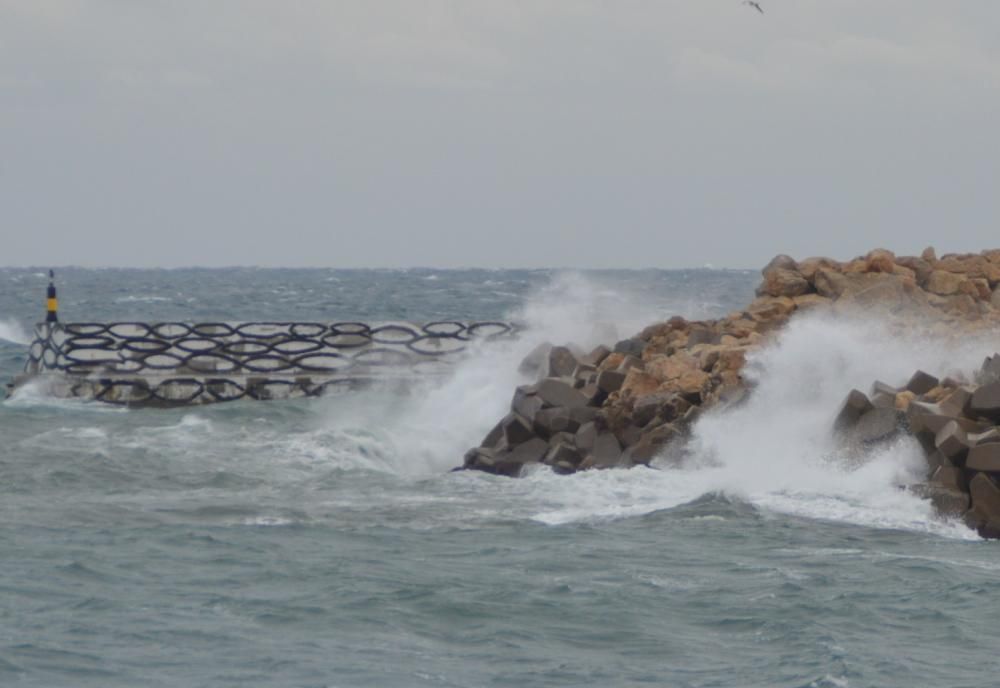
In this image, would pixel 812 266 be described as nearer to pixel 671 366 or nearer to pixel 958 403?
pixel 671 366

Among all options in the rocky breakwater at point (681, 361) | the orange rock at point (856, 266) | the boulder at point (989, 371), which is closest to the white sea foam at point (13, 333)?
the rocky breakwater at point (681, 361)

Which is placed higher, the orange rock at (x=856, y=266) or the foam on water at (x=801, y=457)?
the orange rock at (x=856, y=266)

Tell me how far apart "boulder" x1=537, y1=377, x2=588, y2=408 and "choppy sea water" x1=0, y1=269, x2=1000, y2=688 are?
1.11 meters

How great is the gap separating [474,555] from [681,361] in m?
5.28

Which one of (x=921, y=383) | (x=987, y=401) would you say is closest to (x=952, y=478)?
(x=987, y=401)

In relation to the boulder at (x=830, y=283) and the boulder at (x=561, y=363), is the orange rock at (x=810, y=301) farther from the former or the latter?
the boulder at (x=561, y=363)

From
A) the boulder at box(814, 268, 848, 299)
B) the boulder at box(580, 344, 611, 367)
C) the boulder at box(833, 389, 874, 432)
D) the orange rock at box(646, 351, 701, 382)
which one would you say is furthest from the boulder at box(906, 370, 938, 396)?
the boulder at box(580, 344, 611, 367)

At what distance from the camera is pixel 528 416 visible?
53.2 feet

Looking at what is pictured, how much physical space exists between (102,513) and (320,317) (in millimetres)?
28320

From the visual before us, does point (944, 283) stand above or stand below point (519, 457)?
above

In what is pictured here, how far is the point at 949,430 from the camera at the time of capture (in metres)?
13.0

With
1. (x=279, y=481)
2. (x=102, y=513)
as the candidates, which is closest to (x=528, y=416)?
(x=279, y=481)

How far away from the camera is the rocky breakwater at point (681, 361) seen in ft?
51.3

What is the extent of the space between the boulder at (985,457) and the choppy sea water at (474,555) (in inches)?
19.3
